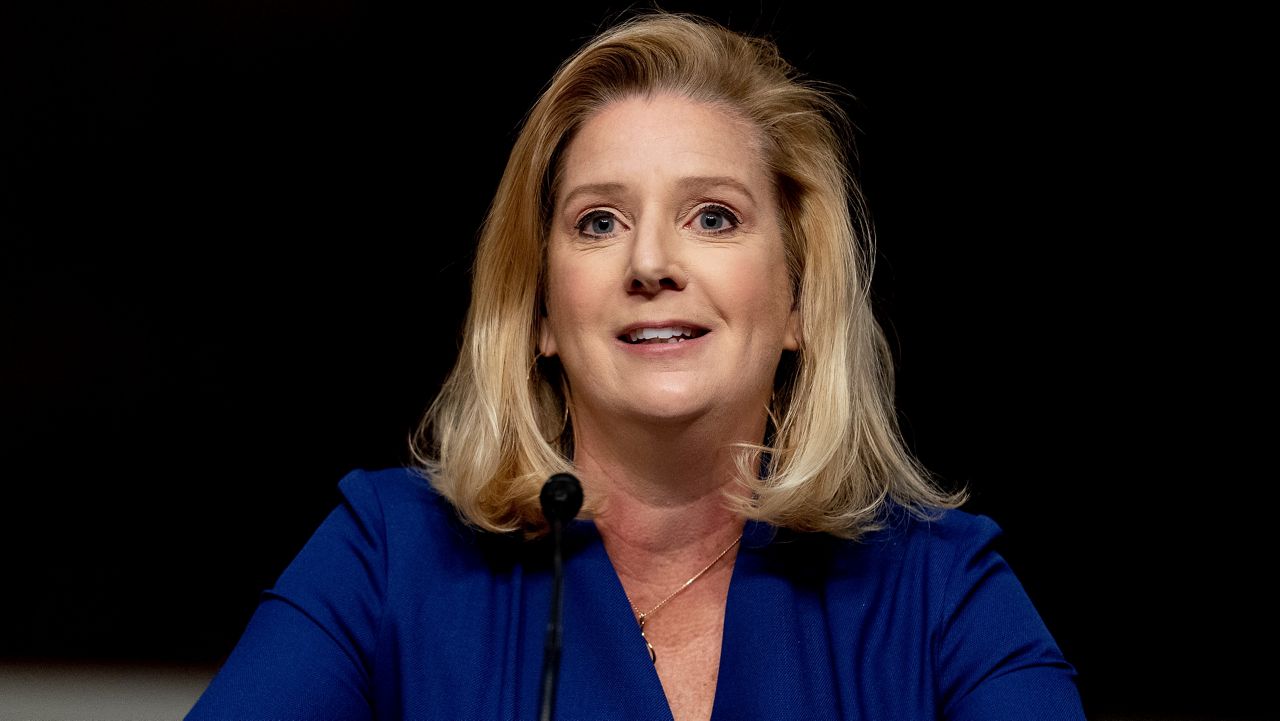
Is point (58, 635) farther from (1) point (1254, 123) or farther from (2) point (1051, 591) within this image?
(1) point (1254, 123)

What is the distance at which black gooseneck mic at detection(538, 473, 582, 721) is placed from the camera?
2.63 feet

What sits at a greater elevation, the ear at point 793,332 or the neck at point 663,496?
the ear at point 793,332

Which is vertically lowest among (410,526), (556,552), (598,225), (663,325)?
(410,526)

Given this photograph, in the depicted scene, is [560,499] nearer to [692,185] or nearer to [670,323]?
[670,323]

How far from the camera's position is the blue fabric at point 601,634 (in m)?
1.25

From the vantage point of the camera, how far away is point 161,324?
2326mm

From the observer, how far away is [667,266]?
134 centimetres

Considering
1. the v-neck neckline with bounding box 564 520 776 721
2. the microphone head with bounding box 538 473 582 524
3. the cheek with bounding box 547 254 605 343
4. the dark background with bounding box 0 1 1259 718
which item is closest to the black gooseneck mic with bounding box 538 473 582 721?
the microphone head with bounding box 538 473 582 524

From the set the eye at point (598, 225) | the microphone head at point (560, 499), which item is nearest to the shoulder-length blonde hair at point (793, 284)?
the eye at point (598, 225)

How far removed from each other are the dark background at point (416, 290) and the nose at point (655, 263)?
839mm

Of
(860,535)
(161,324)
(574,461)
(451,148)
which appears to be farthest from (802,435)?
(161,324)

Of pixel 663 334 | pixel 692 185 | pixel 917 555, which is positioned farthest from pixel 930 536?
pixel 692 185

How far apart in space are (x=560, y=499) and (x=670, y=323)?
47 cm

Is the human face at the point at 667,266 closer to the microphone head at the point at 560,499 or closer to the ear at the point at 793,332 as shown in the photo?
the ear at the point at 793,332
